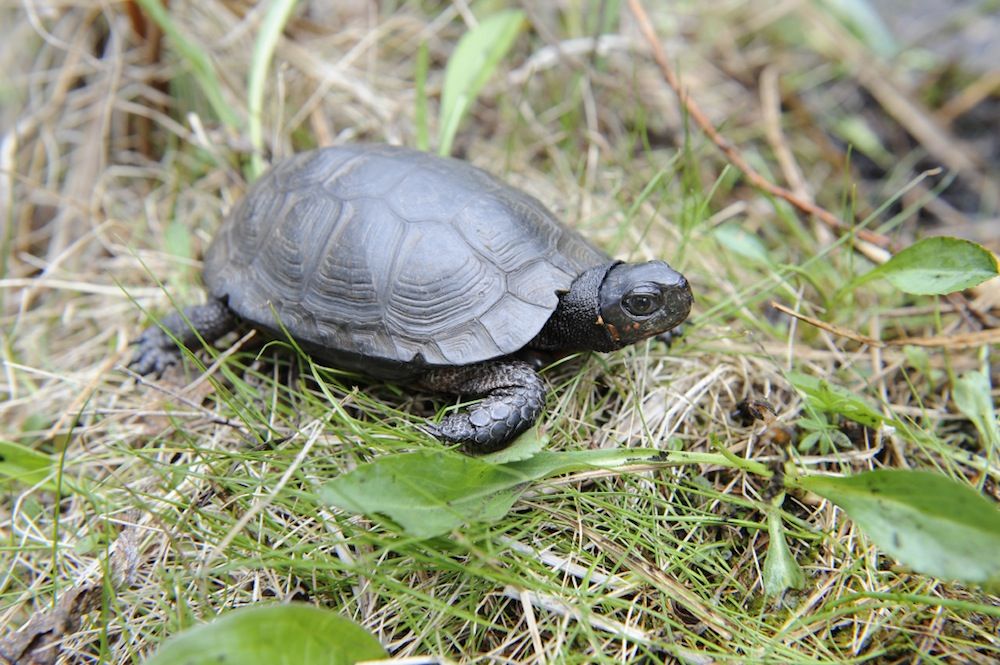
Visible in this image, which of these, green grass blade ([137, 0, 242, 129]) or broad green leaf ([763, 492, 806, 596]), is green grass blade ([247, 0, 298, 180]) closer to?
green grass blade ([137, 0, 242, 129])

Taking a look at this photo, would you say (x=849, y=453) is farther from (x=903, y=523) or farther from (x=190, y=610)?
(x=190, y=610)

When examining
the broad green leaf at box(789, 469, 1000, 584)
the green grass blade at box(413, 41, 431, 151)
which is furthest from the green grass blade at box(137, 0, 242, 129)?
the broad green leaf at box(789, 469, 1000, 584)

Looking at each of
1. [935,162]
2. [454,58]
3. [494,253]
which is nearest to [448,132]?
[454,58]

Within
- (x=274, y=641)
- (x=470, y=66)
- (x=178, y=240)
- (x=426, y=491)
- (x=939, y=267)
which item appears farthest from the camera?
(x=470, y=66)

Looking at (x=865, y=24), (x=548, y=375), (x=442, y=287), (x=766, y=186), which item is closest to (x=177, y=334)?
(x=442, y=287)

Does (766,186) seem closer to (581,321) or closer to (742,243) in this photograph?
(742,243)

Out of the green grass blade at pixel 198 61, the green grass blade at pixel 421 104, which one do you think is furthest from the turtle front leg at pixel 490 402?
the green grass blade at pixel 198 61
